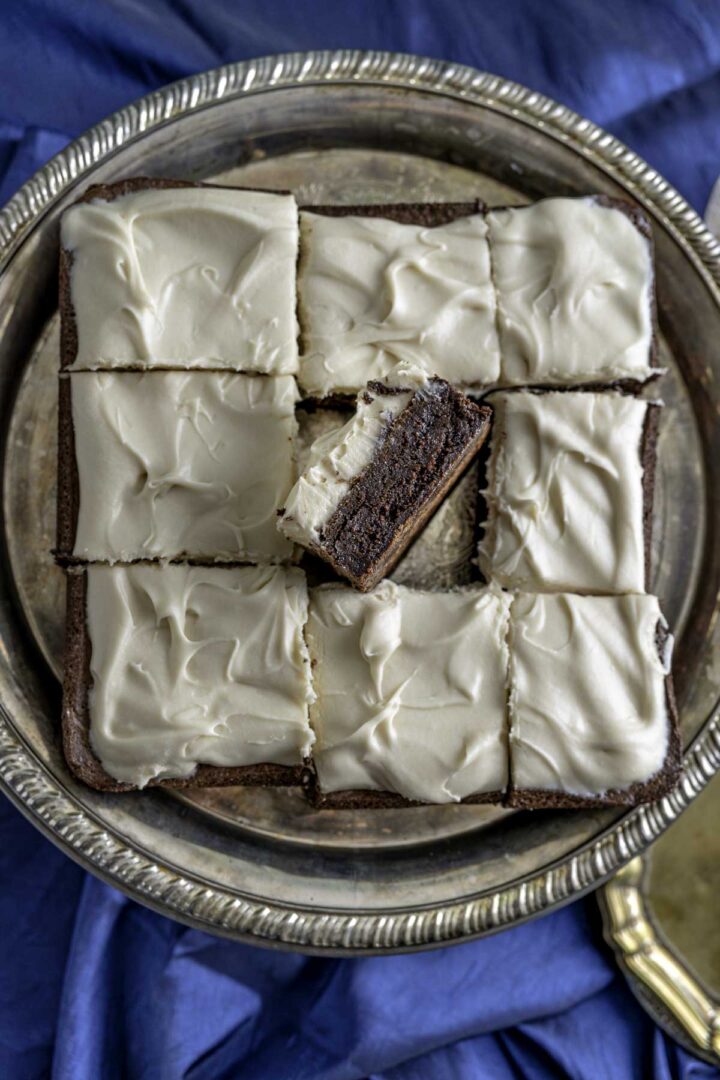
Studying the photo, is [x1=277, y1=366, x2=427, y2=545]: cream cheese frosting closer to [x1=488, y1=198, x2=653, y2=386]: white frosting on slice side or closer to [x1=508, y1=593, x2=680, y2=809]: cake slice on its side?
[x1=488, y1=198, x2=653, y2=386]: white frosting on slice side

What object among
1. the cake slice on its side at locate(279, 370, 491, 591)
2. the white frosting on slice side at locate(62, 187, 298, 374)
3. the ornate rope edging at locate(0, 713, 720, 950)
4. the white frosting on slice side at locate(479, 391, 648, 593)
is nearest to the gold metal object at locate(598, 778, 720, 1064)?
the ornate rope edging at locate(0, 713, 720, 950)

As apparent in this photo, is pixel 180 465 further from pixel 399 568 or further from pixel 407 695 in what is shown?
pixel 407 695

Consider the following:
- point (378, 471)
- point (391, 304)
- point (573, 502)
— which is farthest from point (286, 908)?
point (391, 304)

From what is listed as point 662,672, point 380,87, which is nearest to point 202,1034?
point 662,672

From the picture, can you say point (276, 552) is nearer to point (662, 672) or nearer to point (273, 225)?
point (273, 225)

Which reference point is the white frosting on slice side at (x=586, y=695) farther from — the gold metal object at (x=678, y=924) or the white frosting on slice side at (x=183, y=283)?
the white frosting on slice side at (x=183, y=283)
